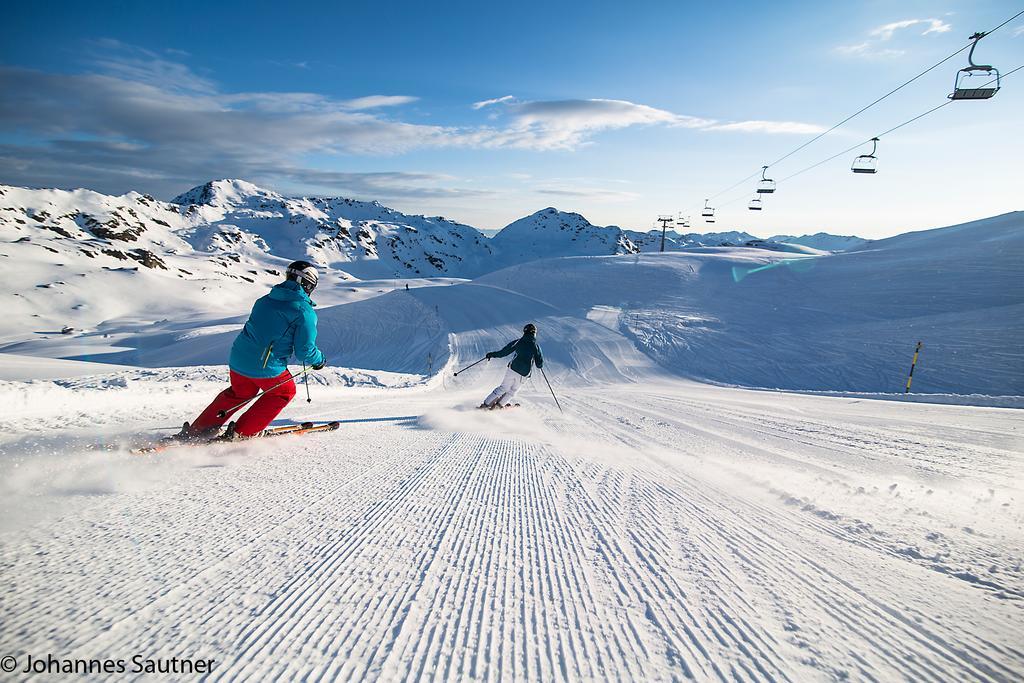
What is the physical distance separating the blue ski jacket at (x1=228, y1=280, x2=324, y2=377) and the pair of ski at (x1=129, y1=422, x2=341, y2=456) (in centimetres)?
69

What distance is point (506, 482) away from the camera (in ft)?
13.7

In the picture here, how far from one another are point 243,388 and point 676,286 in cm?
3331

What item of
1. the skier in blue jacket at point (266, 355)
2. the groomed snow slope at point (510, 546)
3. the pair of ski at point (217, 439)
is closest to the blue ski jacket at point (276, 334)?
the skier in blue jacket at point (266, 355)

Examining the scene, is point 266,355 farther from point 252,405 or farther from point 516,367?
point 516,367

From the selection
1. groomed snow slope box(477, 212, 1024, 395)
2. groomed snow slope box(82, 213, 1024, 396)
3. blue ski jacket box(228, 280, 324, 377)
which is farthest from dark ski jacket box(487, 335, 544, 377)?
groomed snow slope box(477, 212, 1024, 395)

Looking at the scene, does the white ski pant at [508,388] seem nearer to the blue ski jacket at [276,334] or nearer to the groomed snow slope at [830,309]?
the blue ski jacket at [276,334]

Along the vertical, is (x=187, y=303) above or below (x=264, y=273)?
below

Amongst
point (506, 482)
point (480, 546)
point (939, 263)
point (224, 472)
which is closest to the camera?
point (480, 546)

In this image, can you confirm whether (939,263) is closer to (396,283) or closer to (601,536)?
(601,536)

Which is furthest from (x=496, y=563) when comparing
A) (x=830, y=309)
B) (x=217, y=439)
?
(x=830, y=309)

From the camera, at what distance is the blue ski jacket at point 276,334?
487 centimetres

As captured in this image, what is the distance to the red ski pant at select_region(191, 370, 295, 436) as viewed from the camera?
4.81m

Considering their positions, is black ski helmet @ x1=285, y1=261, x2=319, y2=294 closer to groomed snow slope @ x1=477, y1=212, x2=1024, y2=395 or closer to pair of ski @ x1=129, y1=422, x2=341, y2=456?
pair of ski @ x1=129, y1=422, x2=341, y2=456

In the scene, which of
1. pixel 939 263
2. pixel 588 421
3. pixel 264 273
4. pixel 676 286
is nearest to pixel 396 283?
pixel 264 273
